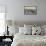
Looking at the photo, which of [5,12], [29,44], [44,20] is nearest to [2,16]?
[5,12]

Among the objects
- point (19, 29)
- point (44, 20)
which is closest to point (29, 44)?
point (19, 29)

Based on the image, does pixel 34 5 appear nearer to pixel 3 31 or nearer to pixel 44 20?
pixel 44 20

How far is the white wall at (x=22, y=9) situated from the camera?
4918mm

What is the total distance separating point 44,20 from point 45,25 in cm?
21

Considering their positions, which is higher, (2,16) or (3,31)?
(2,16)

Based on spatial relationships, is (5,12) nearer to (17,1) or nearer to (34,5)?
(17,1)

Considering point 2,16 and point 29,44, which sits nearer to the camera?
point 29,44

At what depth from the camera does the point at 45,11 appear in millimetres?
4926

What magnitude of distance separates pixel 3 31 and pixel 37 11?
1620 millimetres

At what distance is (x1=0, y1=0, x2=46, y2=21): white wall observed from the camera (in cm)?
492

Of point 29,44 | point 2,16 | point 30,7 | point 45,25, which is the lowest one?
point 29,44

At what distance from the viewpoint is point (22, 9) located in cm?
494

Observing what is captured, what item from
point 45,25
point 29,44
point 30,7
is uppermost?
point 30,7

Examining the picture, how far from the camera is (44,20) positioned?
491 cm
